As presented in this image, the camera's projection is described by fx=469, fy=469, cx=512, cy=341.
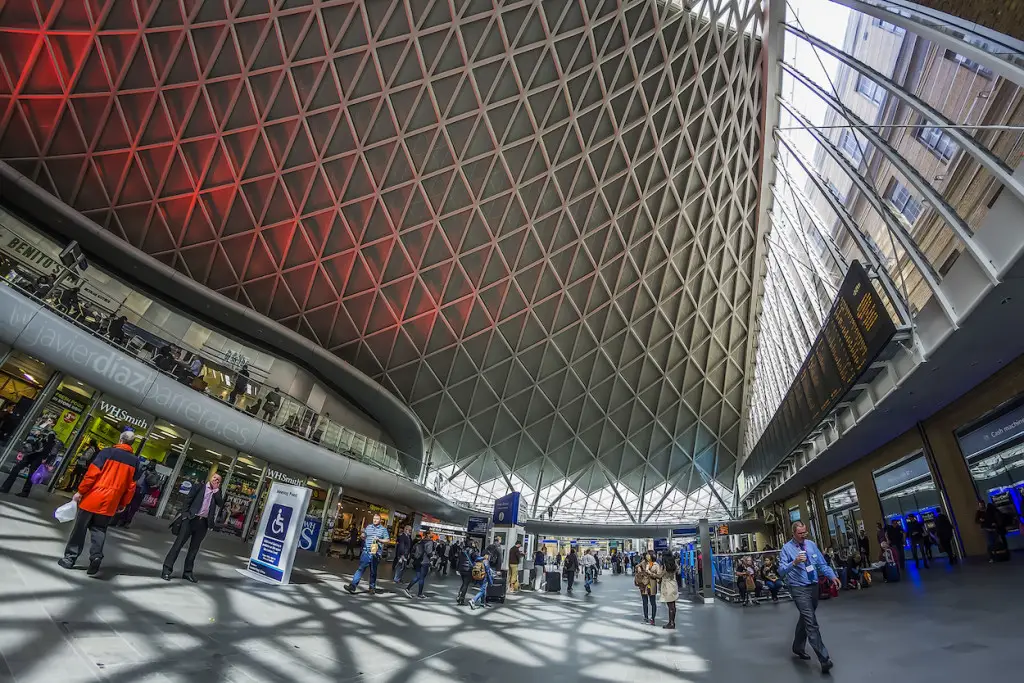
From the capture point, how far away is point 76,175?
68.6 ft

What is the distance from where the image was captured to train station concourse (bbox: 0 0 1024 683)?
24.3 ft

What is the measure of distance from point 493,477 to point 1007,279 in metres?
37.2

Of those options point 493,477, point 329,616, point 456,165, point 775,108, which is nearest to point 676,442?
point 493,477

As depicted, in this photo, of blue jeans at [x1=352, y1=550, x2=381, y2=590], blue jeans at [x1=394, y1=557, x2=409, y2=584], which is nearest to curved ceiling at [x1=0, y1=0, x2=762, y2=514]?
blue jeans at [x1=394, y1=557, x2=409, y2=584]

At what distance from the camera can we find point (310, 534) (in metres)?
20.6

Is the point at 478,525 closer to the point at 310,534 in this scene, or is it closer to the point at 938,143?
the point at 310,534

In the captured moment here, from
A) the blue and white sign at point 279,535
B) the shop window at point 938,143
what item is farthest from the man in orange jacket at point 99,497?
the shop window at point 938,143

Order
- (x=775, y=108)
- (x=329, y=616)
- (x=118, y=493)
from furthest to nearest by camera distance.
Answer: (x=775, y=108) → (x=329, y=616) → (x=118, y=493)

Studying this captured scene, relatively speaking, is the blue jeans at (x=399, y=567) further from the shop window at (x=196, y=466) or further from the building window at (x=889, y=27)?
the building window at (x=889, y=27)

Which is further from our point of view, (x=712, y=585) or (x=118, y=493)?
(x=712, y=585)

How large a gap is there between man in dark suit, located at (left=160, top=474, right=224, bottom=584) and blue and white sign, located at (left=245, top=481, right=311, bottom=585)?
1.91 meters

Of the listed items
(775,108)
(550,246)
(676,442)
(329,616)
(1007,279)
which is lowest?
(329,616)

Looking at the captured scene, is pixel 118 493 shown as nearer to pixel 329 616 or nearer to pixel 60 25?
pixel 329 616

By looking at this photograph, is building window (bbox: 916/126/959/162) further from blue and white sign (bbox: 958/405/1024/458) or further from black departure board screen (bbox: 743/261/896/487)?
blue and white sign (bbox: 958/405/1024/458)
